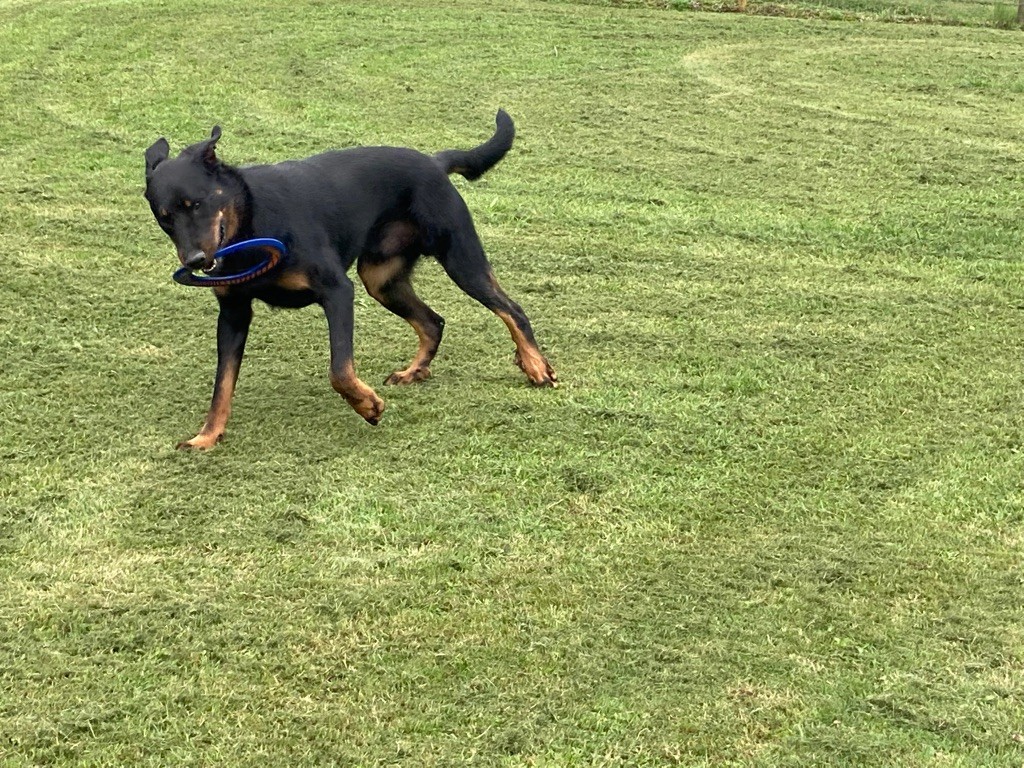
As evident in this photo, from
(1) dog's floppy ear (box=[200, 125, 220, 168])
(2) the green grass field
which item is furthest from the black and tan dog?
(2) the green grass field

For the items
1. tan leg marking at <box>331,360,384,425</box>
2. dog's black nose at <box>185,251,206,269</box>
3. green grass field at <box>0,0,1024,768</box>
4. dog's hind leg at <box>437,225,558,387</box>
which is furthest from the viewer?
dog's hind leg at <box>437,225,558,387</box>

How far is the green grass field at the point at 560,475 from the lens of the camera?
3.26m

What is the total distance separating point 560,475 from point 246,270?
1.28m

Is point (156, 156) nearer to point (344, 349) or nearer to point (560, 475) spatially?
point (344, 349)

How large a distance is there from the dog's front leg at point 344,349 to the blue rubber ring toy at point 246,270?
233 millimetres

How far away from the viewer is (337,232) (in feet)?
15.9

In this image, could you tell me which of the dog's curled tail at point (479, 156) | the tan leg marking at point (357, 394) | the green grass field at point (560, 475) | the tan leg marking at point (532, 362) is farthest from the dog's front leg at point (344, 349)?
the dog's curled tail at point (479, 156)

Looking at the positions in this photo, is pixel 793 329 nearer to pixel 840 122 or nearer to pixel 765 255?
pixel 765 255

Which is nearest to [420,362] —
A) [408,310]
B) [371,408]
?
[408,310]

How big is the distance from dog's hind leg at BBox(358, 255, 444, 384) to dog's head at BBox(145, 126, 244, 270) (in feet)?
3.00

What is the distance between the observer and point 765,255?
683 cm

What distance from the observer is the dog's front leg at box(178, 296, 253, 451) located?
4758 mm

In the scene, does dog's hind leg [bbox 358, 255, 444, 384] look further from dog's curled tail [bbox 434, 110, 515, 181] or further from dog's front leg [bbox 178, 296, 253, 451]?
dog's front leg [bbox 178, 296, 253, 451]

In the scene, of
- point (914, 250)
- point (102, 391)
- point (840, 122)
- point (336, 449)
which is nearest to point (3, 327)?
point (102, 391)
